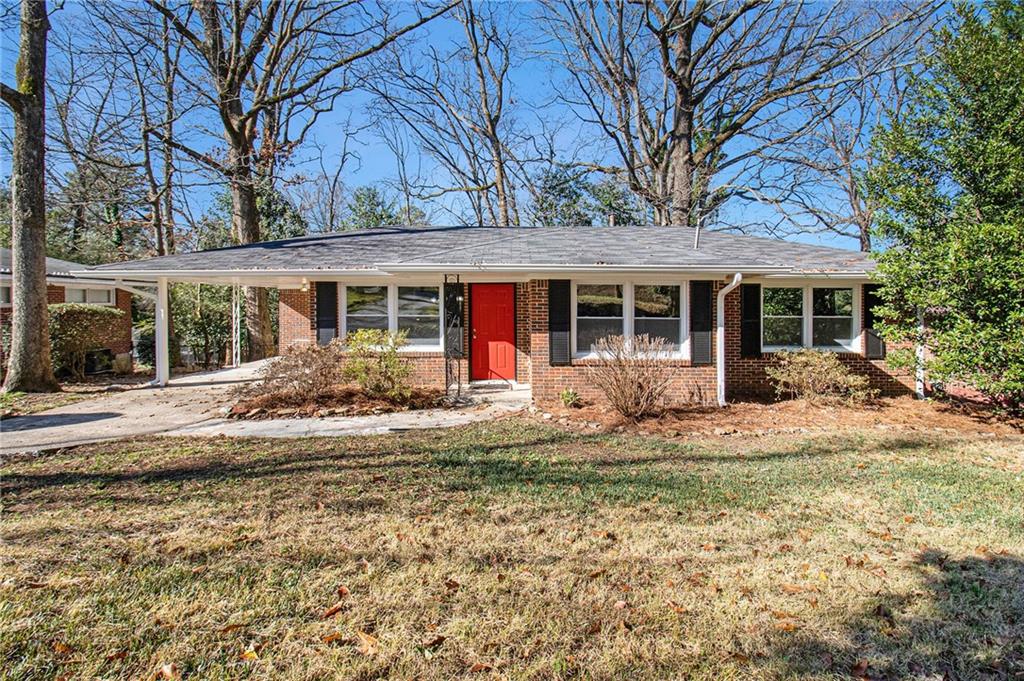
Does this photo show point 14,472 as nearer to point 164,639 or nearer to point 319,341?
point 164,639

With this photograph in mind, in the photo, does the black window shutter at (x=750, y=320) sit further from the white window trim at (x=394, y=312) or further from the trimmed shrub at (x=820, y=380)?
the white window trim at (x=394, y=312)

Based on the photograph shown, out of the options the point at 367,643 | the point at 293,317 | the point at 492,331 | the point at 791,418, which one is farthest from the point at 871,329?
the point at 293,317

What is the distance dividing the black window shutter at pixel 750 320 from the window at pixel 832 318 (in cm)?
134

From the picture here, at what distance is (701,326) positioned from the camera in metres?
9.33

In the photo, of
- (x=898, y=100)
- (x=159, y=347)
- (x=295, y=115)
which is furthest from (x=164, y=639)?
(x=898, y=100)

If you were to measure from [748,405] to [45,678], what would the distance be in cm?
940

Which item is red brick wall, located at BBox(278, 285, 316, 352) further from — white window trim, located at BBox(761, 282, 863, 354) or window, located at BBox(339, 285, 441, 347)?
white window trim, located at BBox(761, 282, 863, 354)

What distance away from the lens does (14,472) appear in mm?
5215

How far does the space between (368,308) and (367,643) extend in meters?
8.52

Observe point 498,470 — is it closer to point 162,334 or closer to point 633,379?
point 633,379

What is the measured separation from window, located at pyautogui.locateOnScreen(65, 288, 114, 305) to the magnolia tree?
20.1 meters

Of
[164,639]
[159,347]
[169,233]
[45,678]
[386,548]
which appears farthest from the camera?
[169,233]

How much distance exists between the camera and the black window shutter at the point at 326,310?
1023cm

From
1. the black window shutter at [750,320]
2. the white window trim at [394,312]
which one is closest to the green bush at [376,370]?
the white window trim at [394,312]
